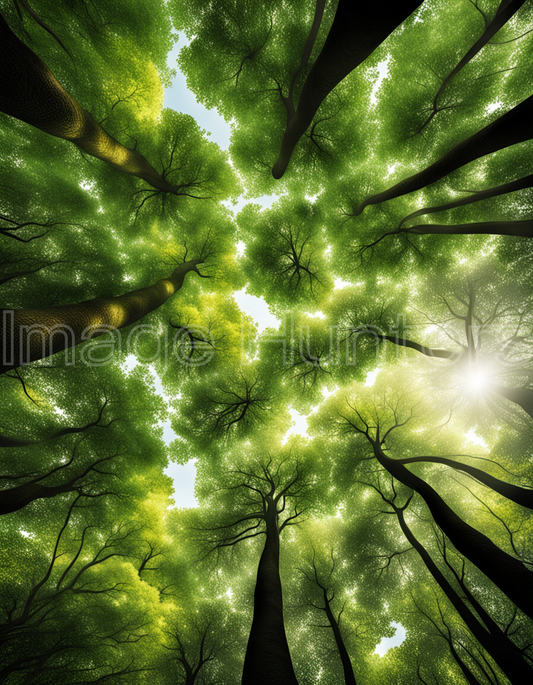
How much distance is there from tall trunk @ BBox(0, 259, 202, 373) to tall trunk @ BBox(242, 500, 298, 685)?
17.0ft

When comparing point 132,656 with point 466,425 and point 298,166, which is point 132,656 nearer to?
point 466,425

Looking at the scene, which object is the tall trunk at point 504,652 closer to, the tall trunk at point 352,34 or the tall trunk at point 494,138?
the tall trunk at point 494,138

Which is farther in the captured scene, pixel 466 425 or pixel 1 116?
pixel 466 425

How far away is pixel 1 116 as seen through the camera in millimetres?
8477

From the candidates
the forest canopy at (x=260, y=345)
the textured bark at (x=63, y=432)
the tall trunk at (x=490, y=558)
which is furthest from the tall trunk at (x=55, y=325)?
the tall trunk at (x=490, y=558)

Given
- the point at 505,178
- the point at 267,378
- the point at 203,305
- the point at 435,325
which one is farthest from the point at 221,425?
the point at 505,178

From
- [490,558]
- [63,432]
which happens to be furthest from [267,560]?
[63,432]

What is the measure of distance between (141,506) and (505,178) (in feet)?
61.7

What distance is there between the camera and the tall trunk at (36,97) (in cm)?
347

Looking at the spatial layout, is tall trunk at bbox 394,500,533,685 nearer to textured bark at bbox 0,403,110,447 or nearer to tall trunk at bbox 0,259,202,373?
tall trunk at bbox 0,259,202,373

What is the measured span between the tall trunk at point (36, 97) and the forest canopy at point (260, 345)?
2.30m

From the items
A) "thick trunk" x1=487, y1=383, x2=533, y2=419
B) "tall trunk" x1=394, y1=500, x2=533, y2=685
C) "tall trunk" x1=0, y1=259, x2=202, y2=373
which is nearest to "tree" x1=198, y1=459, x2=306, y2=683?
"tall trunk" x1=394, y1=500, x2=533, y2=685

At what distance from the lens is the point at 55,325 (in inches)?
175

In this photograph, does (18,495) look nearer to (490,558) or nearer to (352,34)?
(490,558)
